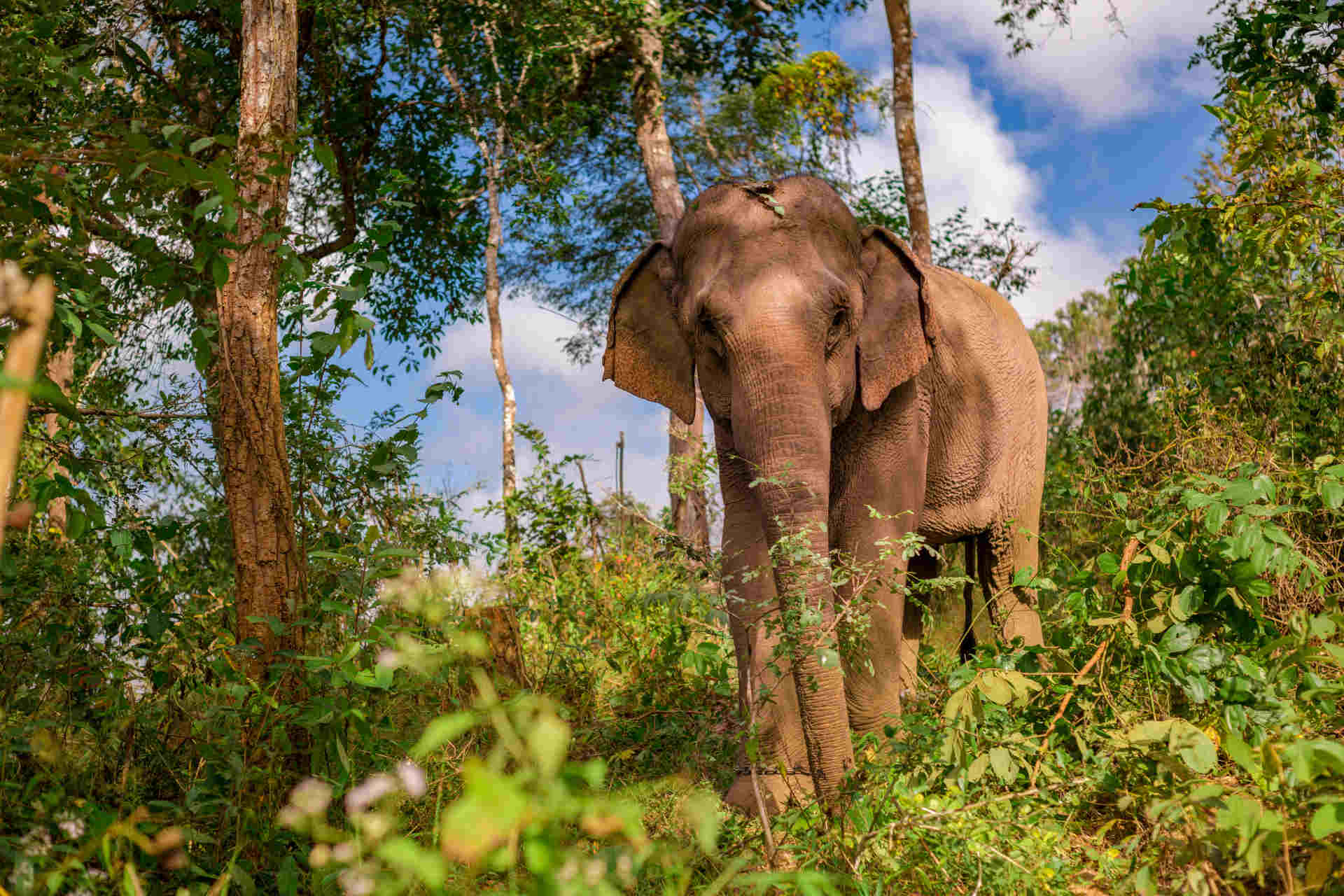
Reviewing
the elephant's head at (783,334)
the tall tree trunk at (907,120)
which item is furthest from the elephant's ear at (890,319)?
the tall tree trunk at (907,120)

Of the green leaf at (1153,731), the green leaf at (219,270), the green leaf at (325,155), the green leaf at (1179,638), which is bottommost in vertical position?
the green leaf at (1153,731)

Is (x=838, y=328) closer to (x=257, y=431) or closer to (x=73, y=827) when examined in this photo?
(x=257, y=431)

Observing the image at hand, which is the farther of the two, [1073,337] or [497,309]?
[1073,337]

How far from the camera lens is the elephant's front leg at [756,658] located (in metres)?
4.82

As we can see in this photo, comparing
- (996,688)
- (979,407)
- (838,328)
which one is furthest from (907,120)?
(996,688)

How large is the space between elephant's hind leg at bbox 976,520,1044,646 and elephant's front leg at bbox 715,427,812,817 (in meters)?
2.31

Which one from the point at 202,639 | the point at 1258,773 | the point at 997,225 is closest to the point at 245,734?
the point at 202,639

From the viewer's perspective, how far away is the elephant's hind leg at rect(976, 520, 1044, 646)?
288 inches

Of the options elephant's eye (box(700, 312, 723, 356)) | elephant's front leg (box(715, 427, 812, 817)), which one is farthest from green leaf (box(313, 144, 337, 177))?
elephant's eye (box(700, 312, 723, 356))

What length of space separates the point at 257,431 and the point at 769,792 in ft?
8.73

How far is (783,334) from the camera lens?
4965 mm

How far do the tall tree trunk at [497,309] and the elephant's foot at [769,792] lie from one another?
31.3 feet

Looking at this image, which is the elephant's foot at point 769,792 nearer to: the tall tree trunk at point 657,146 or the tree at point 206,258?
the tree at point 206,258

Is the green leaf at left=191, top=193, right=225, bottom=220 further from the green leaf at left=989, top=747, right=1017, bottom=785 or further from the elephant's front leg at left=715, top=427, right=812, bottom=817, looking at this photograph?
the green leaf at left=989, top=747, right=1017, bottom=785
